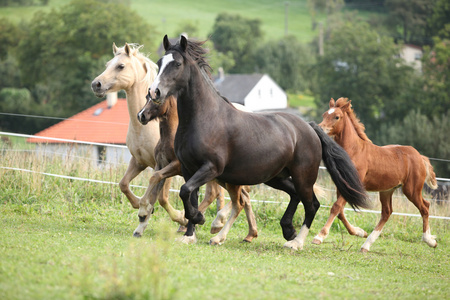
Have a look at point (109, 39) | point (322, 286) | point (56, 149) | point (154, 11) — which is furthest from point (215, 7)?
point (322, 286)

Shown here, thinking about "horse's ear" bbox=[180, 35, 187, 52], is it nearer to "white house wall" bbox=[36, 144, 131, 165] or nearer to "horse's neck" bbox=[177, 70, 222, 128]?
"horse's neck" bbox=[177, 70, 222, 128]

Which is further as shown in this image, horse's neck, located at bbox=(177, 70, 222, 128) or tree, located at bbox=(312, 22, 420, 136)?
tree, located at bbox=(312, 22, 420, 136)

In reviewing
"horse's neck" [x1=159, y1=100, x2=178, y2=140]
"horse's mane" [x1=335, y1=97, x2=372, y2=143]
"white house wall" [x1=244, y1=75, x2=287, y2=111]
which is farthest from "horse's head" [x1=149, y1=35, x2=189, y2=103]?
"white house wall" [x1=244, y1=75, x2=287, y2=111]

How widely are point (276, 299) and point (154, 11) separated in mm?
89816

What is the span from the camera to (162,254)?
561 centimetres

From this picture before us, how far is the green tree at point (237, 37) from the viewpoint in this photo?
84.2 meters

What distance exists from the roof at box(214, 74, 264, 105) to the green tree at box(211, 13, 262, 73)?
20666 millimetres

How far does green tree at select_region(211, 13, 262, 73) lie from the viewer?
3317 inches

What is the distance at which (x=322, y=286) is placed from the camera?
16.8 ft

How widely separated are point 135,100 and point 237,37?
78748mm

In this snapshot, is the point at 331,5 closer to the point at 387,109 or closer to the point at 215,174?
the point at 387,109

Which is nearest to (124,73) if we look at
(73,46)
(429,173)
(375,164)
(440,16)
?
(375,164)

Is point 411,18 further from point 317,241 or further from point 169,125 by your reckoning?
point 169,125

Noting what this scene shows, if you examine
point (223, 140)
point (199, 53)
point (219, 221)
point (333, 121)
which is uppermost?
point (199, 53)
